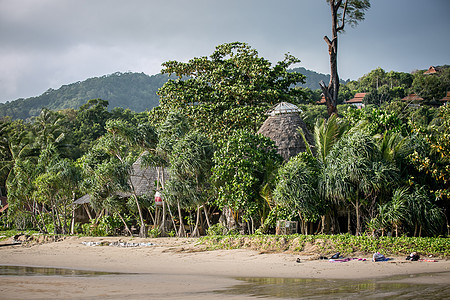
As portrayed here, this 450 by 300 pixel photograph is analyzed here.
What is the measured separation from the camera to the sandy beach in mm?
6648

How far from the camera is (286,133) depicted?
15.6 m

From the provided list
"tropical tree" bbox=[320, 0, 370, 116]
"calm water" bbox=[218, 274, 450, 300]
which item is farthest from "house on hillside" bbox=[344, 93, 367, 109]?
"calm water" bbox=[218, 274, 450, 300]

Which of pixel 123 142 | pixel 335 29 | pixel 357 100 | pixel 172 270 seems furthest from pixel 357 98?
pixel 172 270

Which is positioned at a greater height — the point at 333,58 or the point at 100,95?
the point at 100,95

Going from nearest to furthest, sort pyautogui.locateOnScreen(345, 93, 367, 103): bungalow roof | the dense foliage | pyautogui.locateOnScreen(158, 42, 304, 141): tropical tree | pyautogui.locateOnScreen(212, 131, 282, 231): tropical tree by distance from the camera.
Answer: the dense foliage → pyautogui.locateOnScreen(212, 131, 282, 231): tropical tree → pyautogui.locateOnScreen(158, 42, 304, 141): tropical tree → pyautogui.locateOnScreen(345, 93, 367, 103): bungalow roof

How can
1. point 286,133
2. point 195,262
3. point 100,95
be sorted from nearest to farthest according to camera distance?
point 195,262
point 286,133
point 100,95

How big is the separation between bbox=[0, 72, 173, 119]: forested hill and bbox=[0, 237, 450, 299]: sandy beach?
107663mm

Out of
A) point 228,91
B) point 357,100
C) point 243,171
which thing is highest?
point 357,100

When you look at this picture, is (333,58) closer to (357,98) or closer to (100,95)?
(357,98)

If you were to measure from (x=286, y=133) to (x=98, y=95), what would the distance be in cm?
11401

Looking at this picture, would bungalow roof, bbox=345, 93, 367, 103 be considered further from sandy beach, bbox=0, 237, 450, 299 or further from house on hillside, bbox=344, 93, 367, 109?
sandy beach, bbox=0, 237, 450, 299

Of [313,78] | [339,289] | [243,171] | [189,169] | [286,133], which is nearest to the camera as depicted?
[339,289]

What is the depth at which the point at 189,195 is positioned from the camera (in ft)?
48.2

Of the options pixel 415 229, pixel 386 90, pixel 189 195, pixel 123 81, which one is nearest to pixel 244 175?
pixel 189 195
